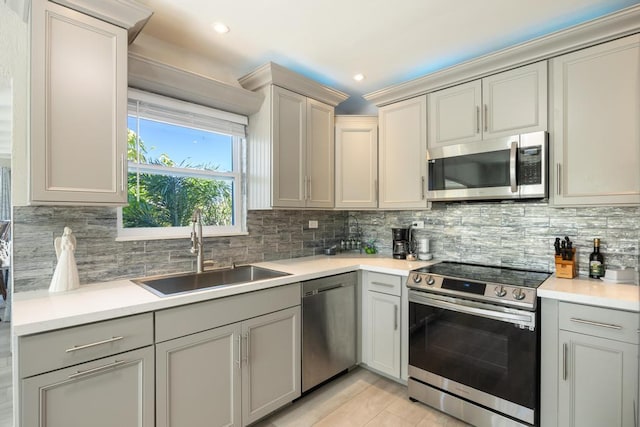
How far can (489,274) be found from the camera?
2.13 meters

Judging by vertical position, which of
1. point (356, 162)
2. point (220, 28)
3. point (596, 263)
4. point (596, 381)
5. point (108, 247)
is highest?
point (220, 28)

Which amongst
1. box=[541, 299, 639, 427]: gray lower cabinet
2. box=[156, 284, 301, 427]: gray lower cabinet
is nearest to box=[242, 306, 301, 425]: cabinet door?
box=[156, 284, 301, 427]: gray lower cabinet

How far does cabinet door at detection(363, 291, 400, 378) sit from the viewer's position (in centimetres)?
234

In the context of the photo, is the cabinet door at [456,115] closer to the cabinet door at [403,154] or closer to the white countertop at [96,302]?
the cabinet door at [403,154]

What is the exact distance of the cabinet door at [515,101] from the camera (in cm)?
198

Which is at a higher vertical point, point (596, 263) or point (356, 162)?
point (356, 162)

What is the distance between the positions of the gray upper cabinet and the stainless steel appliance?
40.3 inches

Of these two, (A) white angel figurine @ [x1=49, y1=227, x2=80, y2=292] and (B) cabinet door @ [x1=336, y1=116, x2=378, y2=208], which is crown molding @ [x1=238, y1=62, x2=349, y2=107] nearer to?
(B) cabinet door @ [x1=336, y1=116, x2=378, y2=208]

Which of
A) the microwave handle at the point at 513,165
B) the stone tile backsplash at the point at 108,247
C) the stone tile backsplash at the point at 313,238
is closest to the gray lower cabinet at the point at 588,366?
the stone tile backsplash at the point at 313,238

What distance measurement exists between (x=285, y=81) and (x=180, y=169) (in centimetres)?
107

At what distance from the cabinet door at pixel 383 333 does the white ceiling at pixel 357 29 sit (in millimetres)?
1907

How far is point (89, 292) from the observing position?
1.60m

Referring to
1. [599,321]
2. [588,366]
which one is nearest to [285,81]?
[599,321]

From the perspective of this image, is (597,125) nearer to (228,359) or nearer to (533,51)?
(533,51)
